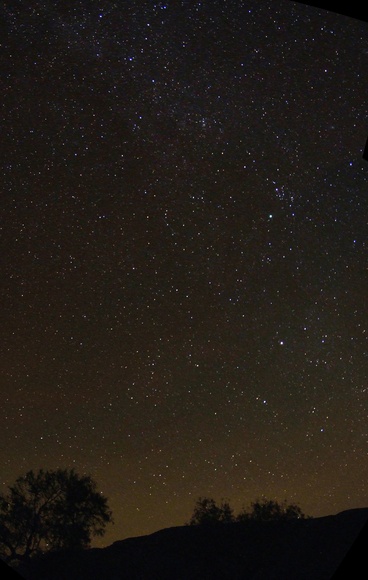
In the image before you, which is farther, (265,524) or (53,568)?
(265,524)

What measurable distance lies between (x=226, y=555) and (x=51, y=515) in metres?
9.04

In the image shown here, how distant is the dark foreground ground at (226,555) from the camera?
88.0ft

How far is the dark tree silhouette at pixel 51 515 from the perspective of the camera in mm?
25281

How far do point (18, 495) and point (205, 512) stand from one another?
10.1 metres

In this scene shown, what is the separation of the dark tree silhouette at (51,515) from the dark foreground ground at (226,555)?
109 cm

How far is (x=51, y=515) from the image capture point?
25.8 meters

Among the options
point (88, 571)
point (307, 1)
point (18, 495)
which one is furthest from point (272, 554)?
point (307, 1)

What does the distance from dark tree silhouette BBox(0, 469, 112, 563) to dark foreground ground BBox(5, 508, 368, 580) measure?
109 cm

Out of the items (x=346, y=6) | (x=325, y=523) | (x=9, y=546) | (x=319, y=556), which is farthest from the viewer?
(x=325, y=523)

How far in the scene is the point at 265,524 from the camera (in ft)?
100

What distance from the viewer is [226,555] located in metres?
29.4

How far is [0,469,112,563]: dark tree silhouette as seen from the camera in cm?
2528

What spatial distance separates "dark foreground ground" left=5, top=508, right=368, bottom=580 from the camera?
26.8 metres

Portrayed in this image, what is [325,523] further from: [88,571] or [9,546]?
[9,546]
